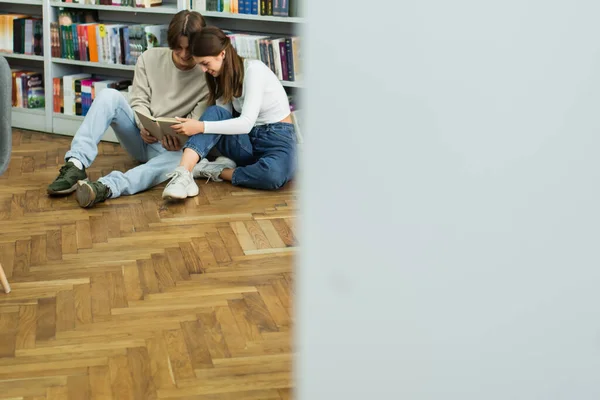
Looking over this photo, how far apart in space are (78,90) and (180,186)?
5.36 ft

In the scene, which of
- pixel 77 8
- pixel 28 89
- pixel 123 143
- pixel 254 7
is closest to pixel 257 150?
pixel 123 143

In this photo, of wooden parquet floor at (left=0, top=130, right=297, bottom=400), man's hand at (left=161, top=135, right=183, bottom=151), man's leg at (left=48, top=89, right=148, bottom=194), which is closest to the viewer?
wooden parquet floor at (left=0, top=130, right=297, bottom=400)

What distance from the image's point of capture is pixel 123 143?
416cm

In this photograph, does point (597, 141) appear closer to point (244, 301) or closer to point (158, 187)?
point (244, 301)

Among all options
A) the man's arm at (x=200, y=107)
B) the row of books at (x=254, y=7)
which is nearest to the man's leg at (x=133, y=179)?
the man's arm at (x=200, y=107)

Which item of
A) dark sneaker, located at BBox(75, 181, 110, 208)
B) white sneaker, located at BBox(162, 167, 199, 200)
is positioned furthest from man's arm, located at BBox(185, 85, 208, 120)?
dark sneaker, located at BBox(75, 181, 110, 208)

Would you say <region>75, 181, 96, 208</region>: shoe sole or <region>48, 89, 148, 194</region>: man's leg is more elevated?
<region>48, 89, 148, 194</region>: man's leg

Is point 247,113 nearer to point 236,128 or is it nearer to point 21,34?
point 236,128

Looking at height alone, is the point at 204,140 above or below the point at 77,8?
below

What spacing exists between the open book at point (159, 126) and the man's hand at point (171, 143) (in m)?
0.02

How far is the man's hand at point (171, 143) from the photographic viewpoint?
13.1 feet

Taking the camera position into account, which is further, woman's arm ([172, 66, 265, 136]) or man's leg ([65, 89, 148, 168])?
man's leg ([65, 89, 148, 168])

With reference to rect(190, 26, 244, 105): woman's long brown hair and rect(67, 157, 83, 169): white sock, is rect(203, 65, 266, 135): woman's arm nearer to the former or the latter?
rect(190, 26, 244, 105): woman's long brown hair

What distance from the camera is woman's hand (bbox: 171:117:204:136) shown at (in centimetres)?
379
